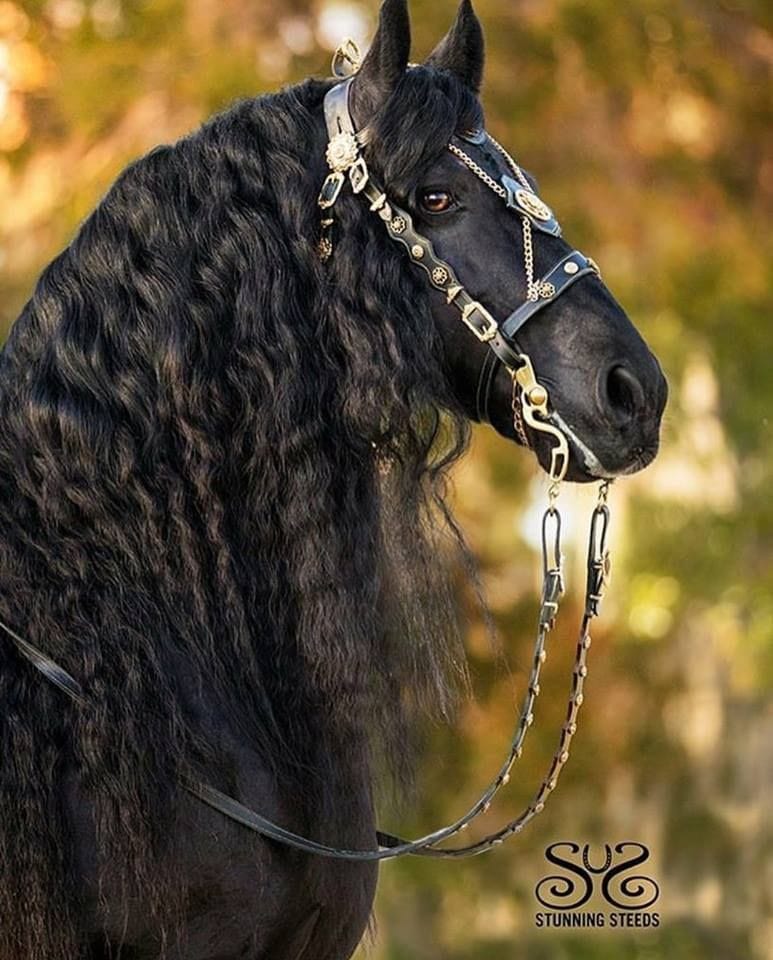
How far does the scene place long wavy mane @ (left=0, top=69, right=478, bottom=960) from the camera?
2707 millimetres

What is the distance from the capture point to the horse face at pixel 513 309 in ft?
9.49

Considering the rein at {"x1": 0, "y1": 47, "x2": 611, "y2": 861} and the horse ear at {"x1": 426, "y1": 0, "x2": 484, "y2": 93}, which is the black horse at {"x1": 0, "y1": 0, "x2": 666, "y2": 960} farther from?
the horse ear at {"x1": 426, "y1": 0, "x2": 484, "y2": 93}

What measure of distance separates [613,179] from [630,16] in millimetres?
854

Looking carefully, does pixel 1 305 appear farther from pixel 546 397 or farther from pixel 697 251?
pixel 546 397

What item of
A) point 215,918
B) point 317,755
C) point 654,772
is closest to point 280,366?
point 317,755

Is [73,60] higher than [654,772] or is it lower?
higher

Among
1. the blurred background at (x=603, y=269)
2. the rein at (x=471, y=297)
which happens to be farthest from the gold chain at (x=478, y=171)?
the blurred background at (x=603, y=269)

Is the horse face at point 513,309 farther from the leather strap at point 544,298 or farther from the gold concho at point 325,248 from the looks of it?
the gold concho at point 325,248

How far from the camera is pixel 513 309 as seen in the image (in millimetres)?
2936

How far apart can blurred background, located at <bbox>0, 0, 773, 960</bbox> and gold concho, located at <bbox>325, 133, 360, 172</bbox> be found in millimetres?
4829

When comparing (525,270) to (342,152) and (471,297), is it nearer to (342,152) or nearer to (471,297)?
(471,297)

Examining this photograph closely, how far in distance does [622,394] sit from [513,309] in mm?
234

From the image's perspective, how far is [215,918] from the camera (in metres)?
2.73

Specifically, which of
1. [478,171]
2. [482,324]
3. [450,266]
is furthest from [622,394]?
[478,171]
